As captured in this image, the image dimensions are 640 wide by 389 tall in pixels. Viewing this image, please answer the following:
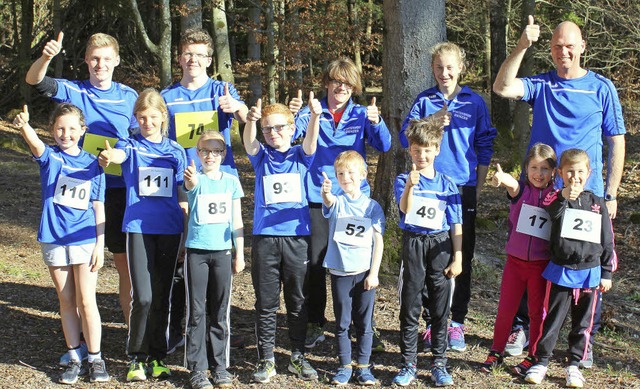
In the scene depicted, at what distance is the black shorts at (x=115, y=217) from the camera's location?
5.26 m

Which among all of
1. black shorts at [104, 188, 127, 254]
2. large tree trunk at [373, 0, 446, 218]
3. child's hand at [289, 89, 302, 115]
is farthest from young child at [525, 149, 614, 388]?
black shorts at [104, 188, 127, 254]

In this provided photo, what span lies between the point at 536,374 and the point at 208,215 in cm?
236

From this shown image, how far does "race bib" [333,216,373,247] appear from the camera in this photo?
4.82 m

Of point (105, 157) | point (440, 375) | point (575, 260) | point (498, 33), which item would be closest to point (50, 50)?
point (105, 157)

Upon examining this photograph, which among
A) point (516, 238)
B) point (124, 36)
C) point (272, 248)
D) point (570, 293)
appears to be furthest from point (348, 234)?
point (124, 36)

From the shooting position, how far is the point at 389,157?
23.2ft

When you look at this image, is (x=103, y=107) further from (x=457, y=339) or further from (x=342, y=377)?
(x=457, y=339)

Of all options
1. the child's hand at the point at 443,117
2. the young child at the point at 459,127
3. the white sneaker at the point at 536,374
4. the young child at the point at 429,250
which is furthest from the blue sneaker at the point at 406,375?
the child's hand at the point at 443,117

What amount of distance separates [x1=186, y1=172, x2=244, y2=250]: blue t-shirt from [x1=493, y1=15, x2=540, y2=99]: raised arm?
6.55 ft

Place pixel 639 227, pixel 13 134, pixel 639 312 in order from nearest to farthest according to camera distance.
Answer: pixel 639 312
pixel 639 227
pixel 13 134

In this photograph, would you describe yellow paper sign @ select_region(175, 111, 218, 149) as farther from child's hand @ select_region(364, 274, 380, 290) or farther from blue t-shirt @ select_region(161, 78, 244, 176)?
child's hand @ select_region(364, 274, 380, 290)

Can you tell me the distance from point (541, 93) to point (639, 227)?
19.2 ft

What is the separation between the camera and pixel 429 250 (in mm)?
4934

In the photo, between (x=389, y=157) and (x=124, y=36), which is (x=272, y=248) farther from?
(x=124, y=36)
